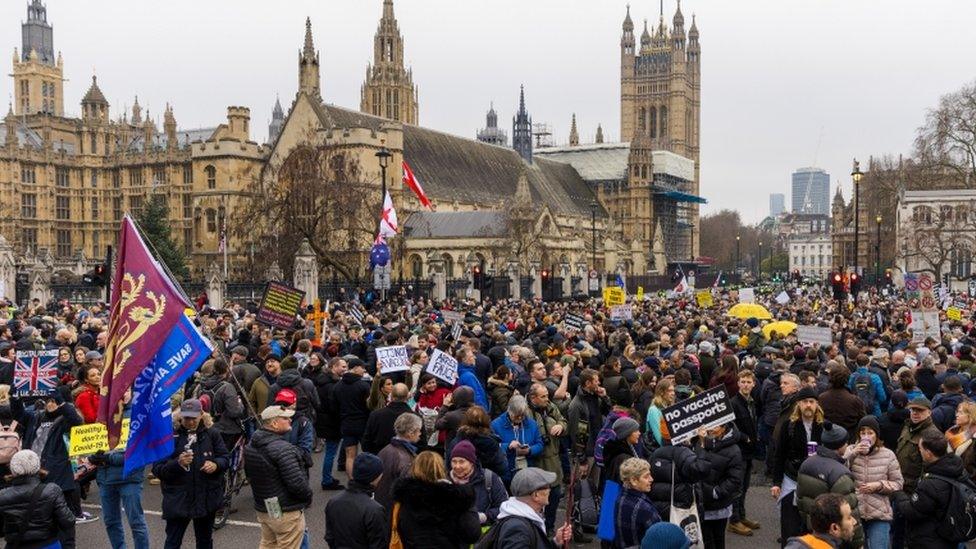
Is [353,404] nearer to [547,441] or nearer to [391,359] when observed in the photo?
[391,359]

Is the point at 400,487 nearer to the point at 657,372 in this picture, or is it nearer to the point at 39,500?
the point at 39,500

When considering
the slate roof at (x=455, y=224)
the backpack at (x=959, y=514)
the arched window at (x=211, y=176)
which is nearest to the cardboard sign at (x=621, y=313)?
the backpack at (x=959, y=514)

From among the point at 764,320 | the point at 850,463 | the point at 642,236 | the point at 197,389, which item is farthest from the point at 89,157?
the point at 850,463

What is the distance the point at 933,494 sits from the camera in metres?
6.99

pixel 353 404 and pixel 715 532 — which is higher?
pixel 353 404

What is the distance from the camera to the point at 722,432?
7.99m

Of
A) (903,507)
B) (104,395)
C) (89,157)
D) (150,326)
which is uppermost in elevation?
(89,157)

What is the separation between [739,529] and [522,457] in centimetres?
272

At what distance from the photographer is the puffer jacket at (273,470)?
7125 mm

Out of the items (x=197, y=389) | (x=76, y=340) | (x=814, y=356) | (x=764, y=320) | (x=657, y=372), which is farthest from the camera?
(x=764, y=320)

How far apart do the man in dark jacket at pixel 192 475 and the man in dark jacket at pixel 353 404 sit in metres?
3.07

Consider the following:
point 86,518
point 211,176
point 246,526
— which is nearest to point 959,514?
point 246,526

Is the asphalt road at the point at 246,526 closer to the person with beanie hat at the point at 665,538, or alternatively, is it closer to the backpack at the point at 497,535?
the backpack at the point at 497,535

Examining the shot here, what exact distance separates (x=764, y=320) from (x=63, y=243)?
236 ft
